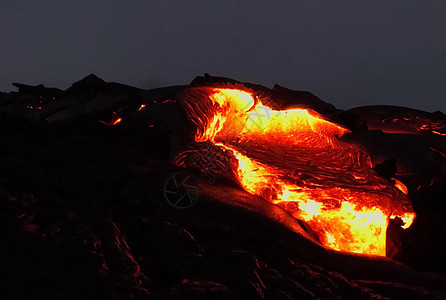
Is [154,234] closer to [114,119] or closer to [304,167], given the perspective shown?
[304,167]

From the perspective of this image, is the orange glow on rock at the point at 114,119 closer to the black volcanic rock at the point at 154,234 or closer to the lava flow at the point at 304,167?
the black volcanic rock at the point at 154,234

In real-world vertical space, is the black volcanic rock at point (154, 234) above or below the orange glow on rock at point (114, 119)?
below

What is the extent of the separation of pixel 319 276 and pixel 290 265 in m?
0.22

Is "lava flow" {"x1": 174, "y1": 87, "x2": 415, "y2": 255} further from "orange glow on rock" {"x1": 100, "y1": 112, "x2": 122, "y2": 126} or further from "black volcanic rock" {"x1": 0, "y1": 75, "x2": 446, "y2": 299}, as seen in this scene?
"orange glow on rock" {"x1": 100, "y1": 112, "x2": 122, "y2": 126}

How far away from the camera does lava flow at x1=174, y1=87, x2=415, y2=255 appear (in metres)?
4.25

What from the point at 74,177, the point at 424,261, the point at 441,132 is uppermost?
the point at 441,132

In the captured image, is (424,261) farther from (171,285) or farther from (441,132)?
(171,285)

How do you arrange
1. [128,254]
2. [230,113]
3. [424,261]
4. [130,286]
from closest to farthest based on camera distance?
[130,286]
[128,254]
[424,261]
[230,113]

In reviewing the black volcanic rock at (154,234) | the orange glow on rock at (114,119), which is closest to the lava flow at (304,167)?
the black volcanic rock at (154,234)

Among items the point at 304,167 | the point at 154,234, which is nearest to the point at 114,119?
the point at 304,167

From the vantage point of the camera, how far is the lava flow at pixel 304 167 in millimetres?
4254

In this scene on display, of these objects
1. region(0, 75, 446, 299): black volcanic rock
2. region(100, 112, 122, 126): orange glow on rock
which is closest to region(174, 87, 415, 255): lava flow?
region(0, 75, 446, 299): black volcanic rock

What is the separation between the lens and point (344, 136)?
5102 mm

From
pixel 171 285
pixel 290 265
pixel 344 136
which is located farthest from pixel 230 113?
pixel 171 285
